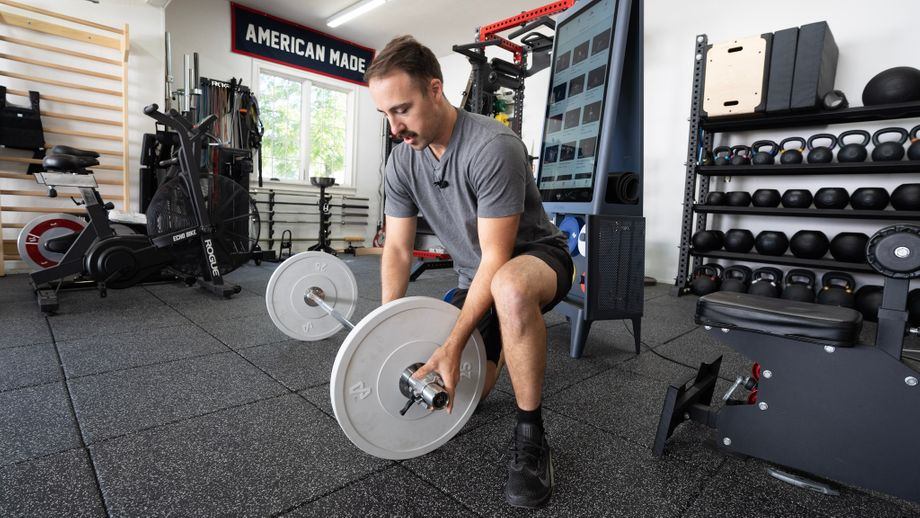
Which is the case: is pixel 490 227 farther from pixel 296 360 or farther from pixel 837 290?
pixel 837 290

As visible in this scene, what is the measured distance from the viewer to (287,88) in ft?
19.5

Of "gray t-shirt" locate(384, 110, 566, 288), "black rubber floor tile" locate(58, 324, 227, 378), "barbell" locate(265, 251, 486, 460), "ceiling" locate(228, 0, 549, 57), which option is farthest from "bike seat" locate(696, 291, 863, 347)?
"ceiling" locate(228, 0, 549, 57)

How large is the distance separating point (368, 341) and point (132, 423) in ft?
2.89

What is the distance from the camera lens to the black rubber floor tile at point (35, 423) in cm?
119

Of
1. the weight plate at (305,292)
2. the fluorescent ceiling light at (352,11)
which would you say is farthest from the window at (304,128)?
the weight plate at (305,292)

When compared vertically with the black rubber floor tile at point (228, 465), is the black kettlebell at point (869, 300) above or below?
above

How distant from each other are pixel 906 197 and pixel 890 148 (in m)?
0.34

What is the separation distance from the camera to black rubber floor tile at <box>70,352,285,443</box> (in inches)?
53.9

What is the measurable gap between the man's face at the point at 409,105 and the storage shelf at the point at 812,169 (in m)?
3.20

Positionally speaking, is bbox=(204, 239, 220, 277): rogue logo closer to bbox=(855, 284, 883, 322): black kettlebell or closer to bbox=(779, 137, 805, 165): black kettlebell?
bbox=(779, 137, 805, 165): black kettlebell

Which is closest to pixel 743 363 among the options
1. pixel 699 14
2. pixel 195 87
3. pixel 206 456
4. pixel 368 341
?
pixel 368 341

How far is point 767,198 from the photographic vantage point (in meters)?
3.45

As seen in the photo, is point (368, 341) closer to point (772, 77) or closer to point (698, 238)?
point (698, 238)

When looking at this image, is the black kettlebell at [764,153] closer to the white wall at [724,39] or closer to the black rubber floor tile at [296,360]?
the white wall at [724,39]
